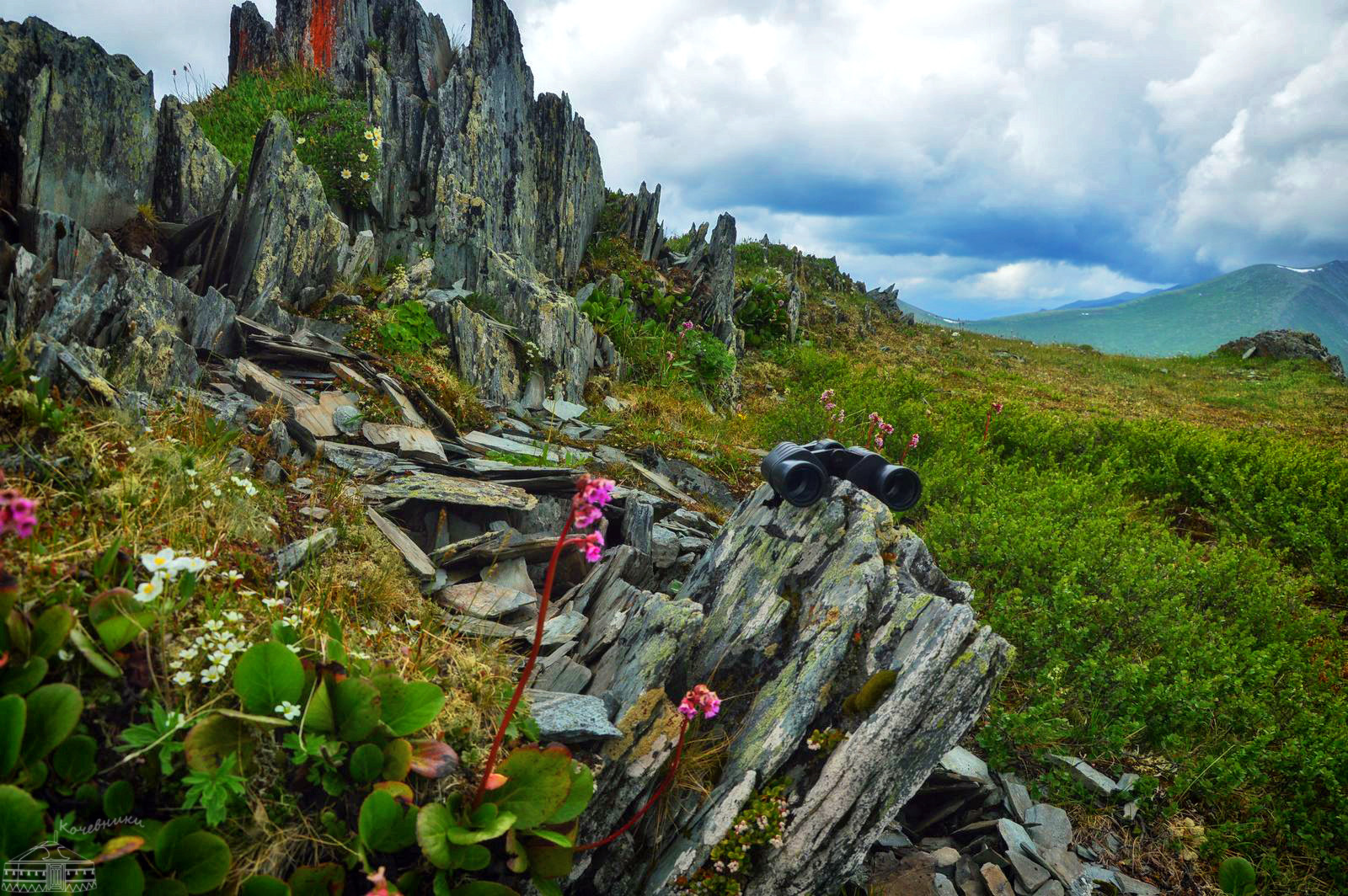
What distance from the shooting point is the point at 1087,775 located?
4930 mm

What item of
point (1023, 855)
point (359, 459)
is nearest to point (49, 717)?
point (359, 459)

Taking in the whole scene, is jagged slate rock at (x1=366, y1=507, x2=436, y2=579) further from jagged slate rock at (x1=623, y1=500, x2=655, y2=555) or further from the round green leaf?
the round green leaf

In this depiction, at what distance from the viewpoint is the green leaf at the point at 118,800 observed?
237 centimetres

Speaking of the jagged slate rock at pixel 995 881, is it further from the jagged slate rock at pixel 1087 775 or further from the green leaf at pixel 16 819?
the green leaf at pixel 16 819

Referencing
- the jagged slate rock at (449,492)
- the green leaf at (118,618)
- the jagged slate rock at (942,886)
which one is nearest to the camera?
the green leaf at (118,618)

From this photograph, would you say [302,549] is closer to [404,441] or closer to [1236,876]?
[404,441]

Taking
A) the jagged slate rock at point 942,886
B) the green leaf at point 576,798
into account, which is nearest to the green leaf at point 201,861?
the green leaf at point 576,798

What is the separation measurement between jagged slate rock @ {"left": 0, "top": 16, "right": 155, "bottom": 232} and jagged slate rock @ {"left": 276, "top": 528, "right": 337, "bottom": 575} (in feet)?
23.4

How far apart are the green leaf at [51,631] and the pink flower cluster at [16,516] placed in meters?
0.61

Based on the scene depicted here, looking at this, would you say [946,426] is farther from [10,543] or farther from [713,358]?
[10,543]

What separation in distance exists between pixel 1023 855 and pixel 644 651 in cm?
282

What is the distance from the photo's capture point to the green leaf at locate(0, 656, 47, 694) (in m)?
Result: 2.36

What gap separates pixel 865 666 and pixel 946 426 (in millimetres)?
9333

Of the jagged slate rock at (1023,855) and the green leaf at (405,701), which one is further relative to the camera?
the jagged slate rock at (1023,855)
